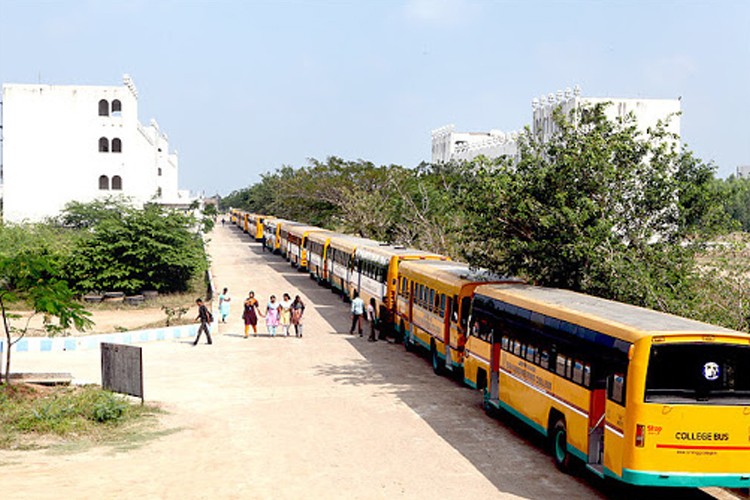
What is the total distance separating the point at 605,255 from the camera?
1850 cm

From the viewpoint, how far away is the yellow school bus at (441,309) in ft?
67.6

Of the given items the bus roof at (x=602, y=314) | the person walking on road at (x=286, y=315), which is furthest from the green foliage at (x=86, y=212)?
the bus roof at (x=602, y=314)

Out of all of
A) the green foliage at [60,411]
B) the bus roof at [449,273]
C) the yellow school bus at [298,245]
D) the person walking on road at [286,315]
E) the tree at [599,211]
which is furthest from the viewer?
the yellow school bus at [298,245]

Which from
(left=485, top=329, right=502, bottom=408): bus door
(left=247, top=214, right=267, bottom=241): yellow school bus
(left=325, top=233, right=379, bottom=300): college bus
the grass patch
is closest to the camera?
the grass patch

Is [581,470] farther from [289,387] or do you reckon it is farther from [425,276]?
[425,276]

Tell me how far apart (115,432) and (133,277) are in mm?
26396

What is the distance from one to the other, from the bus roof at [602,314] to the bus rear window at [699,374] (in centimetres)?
23

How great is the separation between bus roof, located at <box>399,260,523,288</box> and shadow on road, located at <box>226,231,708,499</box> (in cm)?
236

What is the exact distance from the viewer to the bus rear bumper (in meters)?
11.6

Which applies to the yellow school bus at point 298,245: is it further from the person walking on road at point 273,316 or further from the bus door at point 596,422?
the bus door at point 596,422

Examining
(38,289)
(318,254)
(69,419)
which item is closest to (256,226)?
(318,254)

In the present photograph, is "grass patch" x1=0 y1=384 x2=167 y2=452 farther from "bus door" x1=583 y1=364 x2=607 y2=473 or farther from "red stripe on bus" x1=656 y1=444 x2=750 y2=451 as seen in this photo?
"red stripe on bus" x1=656 y1=444 x2=750 y2=451

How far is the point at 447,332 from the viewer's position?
21.7 m

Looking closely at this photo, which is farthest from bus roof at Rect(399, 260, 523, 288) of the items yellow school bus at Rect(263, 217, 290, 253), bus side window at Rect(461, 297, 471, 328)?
yellow school bus at Rect(263, 217, 290, 253)
